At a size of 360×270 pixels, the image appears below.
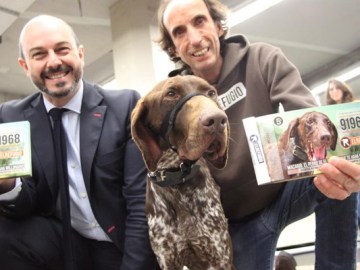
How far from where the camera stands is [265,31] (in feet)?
25.5

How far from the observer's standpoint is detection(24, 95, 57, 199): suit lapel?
7.84 ft

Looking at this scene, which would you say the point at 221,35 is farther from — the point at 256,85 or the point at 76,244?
the point at 76,244

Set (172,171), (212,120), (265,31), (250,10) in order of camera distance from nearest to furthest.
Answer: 1. (212,120)
2. (172,171)
3. (250,10)
4. (265,31)

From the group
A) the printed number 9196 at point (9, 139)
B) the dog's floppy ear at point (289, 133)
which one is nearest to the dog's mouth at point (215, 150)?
the dog's floppy ear at point (289, 133)

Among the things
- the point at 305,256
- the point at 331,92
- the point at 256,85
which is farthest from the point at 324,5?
the point at 256,85

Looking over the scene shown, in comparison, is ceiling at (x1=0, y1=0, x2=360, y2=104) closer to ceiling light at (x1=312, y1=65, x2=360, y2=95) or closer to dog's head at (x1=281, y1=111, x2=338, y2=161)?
ceiling light at (x1=312, y1=65, x2=360, y2=95)

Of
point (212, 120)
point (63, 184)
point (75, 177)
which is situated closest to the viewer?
point (212, 120)

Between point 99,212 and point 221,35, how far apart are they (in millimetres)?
1247

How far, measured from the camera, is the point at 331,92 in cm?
500

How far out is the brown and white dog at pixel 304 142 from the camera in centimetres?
168

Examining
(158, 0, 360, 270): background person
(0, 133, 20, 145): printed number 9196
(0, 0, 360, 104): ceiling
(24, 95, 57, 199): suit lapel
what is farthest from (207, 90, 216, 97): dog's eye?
(0, 0, 360, 104): ceiling

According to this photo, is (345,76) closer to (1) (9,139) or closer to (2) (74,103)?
(2) (74,103)

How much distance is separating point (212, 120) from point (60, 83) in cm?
117

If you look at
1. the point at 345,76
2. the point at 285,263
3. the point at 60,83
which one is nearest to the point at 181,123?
the point at 60,83
